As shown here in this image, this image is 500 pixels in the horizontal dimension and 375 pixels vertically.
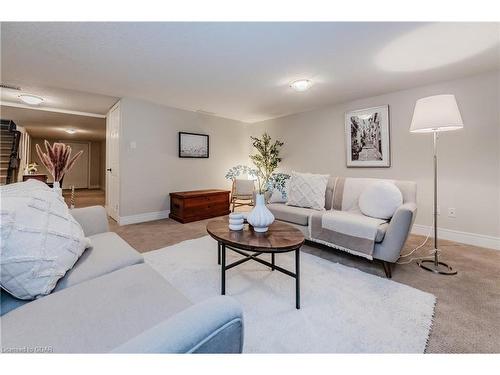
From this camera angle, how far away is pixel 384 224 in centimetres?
207

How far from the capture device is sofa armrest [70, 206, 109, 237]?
1.65 m

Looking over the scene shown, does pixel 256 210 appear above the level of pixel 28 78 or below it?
below

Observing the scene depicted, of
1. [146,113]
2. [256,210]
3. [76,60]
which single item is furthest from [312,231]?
[146,113]

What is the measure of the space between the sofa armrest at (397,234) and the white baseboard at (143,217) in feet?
11.6

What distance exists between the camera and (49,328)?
28.2 inches

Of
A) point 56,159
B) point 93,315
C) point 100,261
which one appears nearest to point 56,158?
point 56,159

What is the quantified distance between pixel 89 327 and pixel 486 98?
4.09m

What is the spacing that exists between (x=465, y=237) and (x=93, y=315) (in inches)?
152

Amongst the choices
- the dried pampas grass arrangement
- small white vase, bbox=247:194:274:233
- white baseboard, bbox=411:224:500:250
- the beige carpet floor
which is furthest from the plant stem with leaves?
the dried pampas grass arrangement

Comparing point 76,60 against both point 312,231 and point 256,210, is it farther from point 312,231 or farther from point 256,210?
point 312,231

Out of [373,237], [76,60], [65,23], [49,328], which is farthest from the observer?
[76,60]

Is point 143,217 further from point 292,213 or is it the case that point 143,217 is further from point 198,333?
point 198,333

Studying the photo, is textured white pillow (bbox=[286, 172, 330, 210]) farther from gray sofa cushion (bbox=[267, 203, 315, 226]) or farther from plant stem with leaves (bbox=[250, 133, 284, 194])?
plant stem with leaves (bbox=[250, 133, 284, 194])

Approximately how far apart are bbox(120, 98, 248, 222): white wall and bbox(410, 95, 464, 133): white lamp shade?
371 cm
